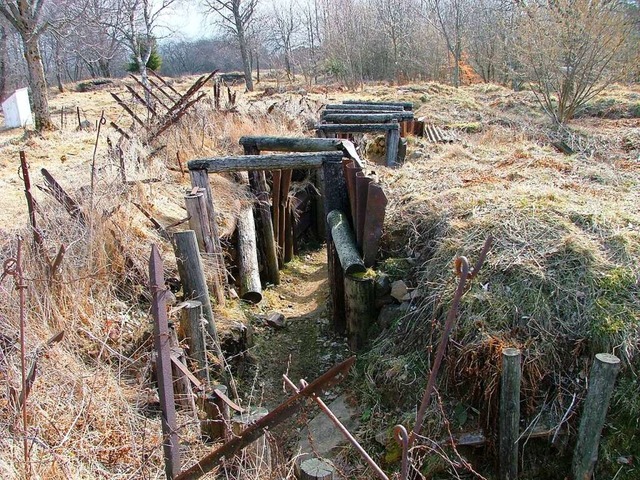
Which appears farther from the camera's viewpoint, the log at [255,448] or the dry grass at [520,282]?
the dry grass at [520,282]

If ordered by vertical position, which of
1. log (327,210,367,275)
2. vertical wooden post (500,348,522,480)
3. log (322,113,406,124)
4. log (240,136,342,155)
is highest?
log (322,113,406,124)

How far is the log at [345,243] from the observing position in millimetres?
4652

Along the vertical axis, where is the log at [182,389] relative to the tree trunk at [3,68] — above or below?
below

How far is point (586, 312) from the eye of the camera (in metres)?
3.44

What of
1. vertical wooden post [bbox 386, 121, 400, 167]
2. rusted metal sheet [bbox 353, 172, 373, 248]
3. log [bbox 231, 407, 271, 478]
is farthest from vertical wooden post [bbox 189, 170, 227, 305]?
vertical wooden post [bbox 386, 121, 400, 167]

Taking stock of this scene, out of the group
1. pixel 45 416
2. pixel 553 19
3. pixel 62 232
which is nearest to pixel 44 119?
pixel 62 232

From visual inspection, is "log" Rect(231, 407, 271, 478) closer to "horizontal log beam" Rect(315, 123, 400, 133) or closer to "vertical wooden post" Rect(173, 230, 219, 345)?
"vertical wooden post" Rect(173, 230, 219, 345)

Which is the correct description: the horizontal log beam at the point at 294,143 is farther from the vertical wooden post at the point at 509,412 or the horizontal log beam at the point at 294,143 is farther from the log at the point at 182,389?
the vertical wooden post at the point at 509,412

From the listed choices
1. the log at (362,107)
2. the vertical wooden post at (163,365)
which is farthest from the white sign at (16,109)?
the vertical wooden post at (163,365)

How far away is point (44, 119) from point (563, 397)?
14.2 metres

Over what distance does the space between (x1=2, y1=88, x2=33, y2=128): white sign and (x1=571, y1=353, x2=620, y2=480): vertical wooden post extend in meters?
18.9

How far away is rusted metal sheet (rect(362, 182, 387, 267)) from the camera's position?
4621 mm

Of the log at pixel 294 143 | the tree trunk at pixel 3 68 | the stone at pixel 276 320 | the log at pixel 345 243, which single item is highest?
the tree trunk at pixel 3 68

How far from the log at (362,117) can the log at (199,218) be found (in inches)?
176
